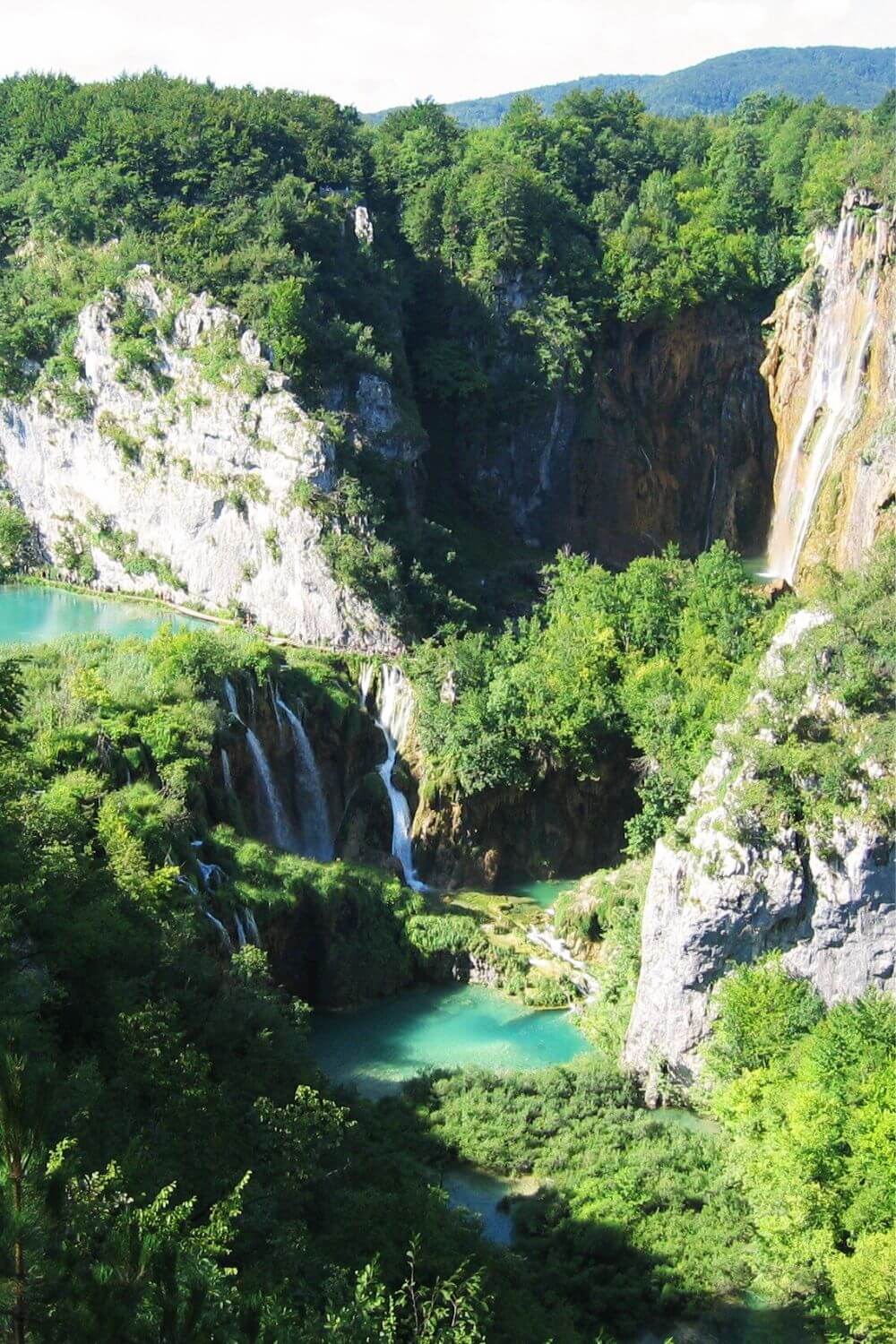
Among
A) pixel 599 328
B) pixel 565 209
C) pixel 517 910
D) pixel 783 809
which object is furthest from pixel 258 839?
pixel 565 209

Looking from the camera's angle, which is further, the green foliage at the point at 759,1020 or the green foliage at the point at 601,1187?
the green foliage at the point at 759,1020

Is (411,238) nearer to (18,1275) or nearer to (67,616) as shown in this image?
(67,616)

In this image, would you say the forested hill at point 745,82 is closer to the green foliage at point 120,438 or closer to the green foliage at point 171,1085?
the green foliage at point 120,438

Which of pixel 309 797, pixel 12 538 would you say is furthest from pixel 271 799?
pixel 12 538

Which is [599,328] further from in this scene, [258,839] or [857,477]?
[258,839]

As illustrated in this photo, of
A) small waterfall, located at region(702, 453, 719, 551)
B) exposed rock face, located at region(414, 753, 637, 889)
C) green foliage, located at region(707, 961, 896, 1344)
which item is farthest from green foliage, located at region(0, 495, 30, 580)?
green foliage, located at region(707, 961, 896, 1344)

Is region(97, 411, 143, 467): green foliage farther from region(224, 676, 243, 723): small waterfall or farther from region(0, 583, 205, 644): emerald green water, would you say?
region(224, 676, 243, 723): small waterfall

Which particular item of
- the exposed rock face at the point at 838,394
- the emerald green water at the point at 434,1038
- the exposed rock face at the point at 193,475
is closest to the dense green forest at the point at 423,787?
the emerald green water at the point at 434,1038
